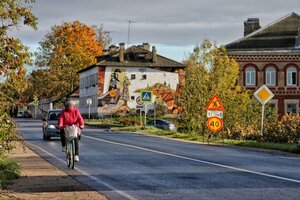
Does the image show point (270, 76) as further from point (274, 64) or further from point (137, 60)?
point (137, 60)

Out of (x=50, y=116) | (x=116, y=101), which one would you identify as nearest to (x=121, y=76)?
(x=116, y=101)

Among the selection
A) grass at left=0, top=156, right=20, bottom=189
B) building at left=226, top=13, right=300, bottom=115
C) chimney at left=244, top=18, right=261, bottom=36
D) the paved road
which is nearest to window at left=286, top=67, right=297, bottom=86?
building at left=226, top=13, right=300, bottom=115

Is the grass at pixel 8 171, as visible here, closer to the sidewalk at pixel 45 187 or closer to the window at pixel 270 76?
the sidewalk at pixel 45 187

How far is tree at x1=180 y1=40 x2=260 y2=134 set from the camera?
42250 millimetres

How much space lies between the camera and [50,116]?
117 ft

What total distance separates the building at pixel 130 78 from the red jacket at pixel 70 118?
67291 millimetres

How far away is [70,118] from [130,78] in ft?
231

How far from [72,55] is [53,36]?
4.42 meters

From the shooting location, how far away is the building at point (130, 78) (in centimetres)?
8662

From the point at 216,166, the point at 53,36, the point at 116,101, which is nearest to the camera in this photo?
the point at 216,166

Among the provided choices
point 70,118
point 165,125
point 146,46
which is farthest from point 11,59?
point 146,46

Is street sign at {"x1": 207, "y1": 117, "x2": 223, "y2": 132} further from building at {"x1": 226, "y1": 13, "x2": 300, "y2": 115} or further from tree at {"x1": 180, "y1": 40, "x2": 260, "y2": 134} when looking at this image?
building at {"x1": 226, "y1": 13, "x2": 300, "y2": 115}

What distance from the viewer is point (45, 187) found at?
1324 cm

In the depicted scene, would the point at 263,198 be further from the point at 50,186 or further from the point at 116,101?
the point at 116,101
